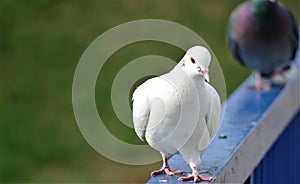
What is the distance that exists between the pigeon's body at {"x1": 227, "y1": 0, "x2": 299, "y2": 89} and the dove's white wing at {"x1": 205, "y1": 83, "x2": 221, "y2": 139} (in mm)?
1079

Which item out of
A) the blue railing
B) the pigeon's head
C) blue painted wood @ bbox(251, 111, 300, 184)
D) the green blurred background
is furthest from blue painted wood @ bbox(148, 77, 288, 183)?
the green blurred background

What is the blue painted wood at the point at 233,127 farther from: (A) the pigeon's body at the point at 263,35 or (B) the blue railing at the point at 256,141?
(A) the pigeon's body at the point at 263,35

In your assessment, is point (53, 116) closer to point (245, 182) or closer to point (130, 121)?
point (245, 182)

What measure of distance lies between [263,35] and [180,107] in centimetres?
132

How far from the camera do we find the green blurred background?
13.3 ft

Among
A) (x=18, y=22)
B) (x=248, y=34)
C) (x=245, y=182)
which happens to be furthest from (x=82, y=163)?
(x=245, y=182)

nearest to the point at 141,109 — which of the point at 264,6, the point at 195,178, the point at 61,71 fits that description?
the point at 195,178

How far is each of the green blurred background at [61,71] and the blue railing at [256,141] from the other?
161 centimetres

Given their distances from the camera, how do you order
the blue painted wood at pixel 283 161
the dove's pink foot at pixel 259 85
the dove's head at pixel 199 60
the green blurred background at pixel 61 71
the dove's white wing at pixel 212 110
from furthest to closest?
1. the green blurred background at pixel 61 71
2. the dove's pink foot at pixel 259 85
3. the blue painted wood at pixel 283 161
4. the dove's white wing at pixel 212 110
5. the dove's head at pixel 199 60

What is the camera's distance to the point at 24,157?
409cm

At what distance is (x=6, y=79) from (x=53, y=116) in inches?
18.8

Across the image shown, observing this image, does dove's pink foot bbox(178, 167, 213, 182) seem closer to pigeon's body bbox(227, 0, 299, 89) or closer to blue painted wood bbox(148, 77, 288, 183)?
blue painted wood bbox(148, 77, 288, 183)

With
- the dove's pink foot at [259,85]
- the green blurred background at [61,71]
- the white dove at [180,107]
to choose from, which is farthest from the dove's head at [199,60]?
the green blurred background at [61,71]

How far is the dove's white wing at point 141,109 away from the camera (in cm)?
116
